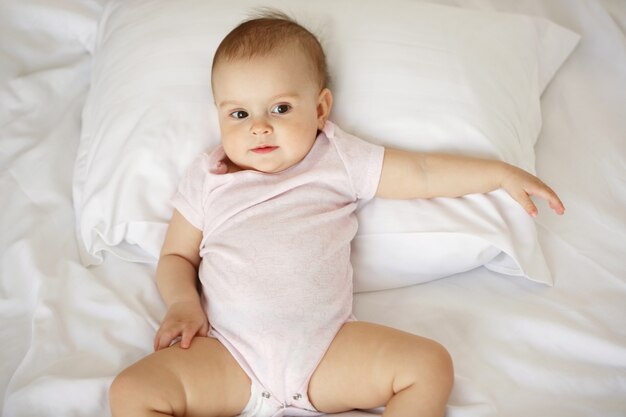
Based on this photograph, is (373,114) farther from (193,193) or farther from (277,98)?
(193,193)

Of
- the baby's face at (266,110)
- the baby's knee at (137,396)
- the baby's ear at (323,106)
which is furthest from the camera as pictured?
the baby's ear at (323,106)

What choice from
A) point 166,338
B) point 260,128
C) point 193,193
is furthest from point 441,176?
point 166,338

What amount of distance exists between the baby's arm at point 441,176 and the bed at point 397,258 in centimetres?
4

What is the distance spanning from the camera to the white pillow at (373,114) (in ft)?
4.69

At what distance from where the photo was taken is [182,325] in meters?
1.27

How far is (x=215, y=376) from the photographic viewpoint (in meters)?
1.20

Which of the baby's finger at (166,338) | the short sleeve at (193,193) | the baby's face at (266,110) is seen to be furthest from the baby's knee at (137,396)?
the baby's face at (266,110)

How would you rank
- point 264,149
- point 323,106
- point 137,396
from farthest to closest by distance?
point 323,106
point 264,149
point 137,396

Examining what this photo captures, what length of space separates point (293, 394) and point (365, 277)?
13.0 inches

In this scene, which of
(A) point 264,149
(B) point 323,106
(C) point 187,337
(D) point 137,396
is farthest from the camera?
(B) point 323,106

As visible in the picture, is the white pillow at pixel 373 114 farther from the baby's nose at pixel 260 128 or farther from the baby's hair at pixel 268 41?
the baby's nose at pixel 260 128

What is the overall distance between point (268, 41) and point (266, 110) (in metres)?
0.14

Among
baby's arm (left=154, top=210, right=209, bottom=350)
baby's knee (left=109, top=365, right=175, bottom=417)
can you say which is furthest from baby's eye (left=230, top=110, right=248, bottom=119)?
baby's knee (left=109, top=365, right=175, bottom=417)

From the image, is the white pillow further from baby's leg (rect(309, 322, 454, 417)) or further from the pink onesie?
baby's leg (rect(309, 322, 454, 417))
